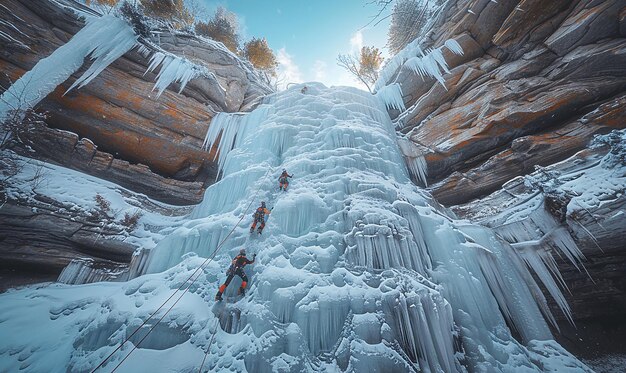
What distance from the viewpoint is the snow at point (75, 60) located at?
19.6 ft

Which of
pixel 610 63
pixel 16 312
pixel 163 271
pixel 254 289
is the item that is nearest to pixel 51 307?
pixel 16 312

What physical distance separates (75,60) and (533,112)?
1354cm

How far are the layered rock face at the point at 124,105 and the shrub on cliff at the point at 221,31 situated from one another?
6.55 meters

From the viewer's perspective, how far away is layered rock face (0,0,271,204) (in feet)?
21.0

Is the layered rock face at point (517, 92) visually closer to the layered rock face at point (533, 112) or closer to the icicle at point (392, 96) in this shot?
the layered rock face at point (533, 112)

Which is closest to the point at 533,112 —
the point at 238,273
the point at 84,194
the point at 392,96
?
the point at 392,96

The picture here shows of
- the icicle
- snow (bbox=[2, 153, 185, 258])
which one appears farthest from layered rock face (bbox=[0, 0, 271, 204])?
the icicle

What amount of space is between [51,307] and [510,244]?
9.42 m

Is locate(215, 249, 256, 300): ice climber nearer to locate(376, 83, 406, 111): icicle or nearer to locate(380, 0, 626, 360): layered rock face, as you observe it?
locate(380, 0, 626, 360): layered rock face

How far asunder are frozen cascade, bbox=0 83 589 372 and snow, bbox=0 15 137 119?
205 inches

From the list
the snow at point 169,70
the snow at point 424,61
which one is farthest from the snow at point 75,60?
Result: the snow at point 424,61

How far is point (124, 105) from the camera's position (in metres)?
7.50

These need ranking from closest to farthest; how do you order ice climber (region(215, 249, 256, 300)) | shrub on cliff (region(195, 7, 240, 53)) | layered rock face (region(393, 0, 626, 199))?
ice climber (region(215, 249, 256, 300)) → layered rock face (region(393, 0, 626, 199)) → shrub on cliff (region(195, 7, 240, 53))

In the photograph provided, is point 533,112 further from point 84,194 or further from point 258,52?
point 258,52
